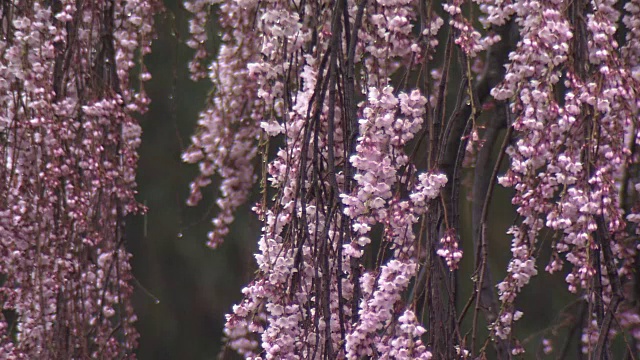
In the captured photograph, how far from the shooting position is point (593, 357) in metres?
1.81

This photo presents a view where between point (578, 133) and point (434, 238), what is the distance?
27 cm

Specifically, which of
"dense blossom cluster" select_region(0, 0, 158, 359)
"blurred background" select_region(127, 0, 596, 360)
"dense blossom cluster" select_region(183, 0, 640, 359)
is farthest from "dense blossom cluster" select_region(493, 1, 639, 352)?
"blurred background" select_region(127, 0, 596, 360)

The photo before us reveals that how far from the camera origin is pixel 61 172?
2.40m

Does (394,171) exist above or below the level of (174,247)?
below

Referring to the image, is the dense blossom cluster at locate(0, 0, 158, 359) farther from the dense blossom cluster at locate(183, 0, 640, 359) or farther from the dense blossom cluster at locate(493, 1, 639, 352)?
the dense blossom cluster at locate(493, 1, 639, 352)

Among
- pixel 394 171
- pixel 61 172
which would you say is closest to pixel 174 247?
pixel 61 172

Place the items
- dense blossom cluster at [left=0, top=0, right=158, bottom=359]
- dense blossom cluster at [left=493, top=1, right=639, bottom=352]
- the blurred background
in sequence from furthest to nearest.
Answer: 1. the blurred background
2. dense blossom cluster at [left=0, top=0, right=158, bottom=359]
3. dense blossom cluster at [left=493, top=1, right=639, bottom=352]

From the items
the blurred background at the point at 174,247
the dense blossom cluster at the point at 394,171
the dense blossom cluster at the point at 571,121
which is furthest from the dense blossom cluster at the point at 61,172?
the blurred background at the point at 174,247

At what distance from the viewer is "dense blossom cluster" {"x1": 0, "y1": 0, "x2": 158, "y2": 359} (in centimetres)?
241

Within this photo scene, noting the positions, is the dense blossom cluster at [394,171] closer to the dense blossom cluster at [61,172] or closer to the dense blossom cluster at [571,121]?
the dense blossom cluster at [571,121]

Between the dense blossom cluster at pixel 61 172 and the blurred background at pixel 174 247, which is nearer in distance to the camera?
the dense blossom cluster at pixel 61 172

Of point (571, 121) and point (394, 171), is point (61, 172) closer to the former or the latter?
point (394, 171)

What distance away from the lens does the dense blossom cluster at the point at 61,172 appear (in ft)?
7.90

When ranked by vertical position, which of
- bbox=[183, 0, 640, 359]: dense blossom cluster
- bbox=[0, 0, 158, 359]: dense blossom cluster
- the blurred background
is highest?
the blurred background
